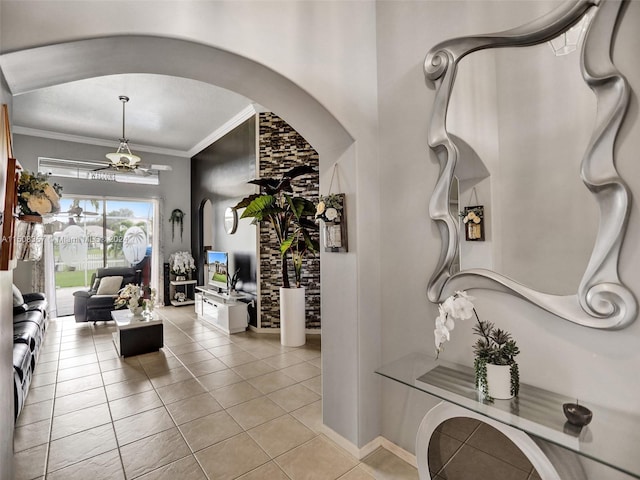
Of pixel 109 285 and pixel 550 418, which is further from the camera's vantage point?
pixel 109 285

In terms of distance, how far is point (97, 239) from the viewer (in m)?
6.62

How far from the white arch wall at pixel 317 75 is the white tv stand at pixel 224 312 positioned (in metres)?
2.94

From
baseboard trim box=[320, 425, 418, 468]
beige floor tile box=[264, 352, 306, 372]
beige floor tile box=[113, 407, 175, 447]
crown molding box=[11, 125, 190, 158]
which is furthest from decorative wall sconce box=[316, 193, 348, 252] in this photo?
crown molding box=[11, 125, 190, 158]

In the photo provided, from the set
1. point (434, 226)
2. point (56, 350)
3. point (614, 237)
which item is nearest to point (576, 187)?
point (614, 237)

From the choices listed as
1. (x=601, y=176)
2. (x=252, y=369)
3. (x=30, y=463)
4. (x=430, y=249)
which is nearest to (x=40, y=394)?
(x=30, y=463)

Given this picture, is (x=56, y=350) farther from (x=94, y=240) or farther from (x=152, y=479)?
(x=152, y=479)

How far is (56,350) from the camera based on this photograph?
167 inches

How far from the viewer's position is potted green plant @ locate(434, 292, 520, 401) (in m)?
1.33

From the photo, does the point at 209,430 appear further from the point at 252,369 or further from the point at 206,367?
the point at 206,367

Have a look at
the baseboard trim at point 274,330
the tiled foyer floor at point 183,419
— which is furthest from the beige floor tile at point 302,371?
the baseboard trim at point 274,330

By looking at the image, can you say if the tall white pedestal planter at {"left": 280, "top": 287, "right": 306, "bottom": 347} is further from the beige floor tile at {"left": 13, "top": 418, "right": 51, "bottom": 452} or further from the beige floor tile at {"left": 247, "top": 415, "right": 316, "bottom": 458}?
the beige floor tile at {"left": 13, "top": 418, "right": 51, "bottom": 452}

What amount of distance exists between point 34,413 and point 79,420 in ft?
1.58

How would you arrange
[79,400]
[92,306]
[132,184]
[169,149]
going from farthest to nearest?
[169,149]
[132,184]
[92,306]
[79,400]

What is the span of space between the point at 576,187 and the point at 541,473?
1.18 m
